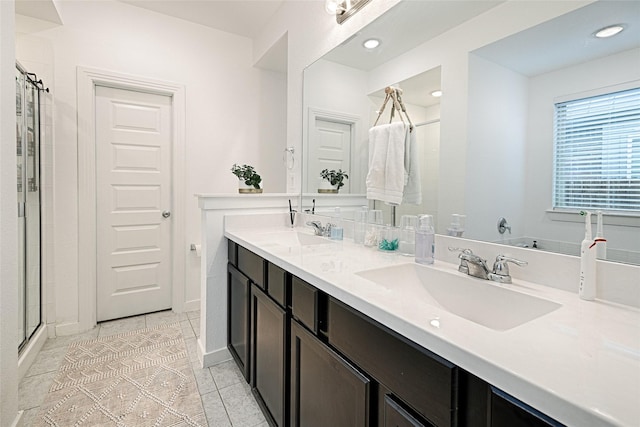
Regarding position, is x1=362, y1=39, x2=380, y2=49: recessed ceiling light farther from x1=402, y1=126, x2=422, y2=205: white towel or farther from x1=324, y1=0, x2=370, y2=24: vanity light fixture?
x1=402, y1=126, x2=422, y2=205: white towel

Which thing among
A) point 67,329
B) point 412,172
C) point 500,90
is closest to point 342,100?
point 412,172

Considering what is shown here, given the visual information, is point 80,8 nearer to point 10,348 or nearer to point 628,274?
point 10,348

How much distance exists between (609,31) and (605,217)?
489 mm

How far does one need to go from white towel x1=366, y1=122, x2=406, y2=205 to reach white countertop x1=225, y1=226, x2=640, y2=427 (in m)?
0.68

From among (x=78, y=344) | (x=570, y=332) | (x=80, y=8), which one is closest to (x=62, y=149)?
(x=80, y=8)

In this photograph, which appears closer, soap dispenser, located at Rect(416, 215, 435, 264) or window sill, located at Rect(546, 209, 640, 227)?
window sill, located at Rect(546, 209, 640, 227)

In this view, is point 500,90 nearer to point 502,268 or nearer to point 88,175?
point 502,268

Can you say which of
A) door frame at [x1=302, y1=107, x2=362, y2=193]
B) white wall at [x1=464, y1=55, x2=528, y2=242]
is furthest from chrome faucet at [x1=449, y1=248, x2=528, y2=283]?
door frame at [x1=302, y1=107, x2=362, y2=193]

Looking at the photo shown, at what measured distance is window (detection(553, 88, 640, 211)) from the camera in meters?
0.77

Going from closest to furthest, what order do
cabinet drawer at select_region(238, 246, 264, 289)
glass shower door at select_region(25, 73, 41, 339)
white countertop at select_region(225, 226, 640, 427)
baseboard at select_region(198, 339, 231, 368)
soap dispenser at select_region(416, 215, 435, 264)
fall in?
white countertop at select_region(225, 226, 640, 427) → soap dispenser at select_region(416, 215, 435, 264) → cabinet drawer at select_region(238, 246, 264, 289) → baseboard at select_region(198, 339, 231, 368) → glass shower door at select_region(25, 73, 41, 339)

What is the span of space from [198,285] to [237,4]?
252 cm

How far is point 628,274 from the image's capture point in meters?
0.76

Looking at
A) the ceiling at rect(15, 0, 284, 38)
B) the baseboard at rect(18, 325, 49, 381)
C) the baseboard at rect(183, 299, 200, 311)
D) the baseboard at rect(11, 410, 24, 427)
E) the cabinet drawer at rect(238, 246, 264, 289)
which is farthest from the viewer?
the baseboard at rect(183, 299, 200, 311)

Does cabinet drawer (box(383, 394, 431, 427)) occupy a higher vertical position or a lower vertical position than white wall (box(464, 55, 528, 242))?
lower
